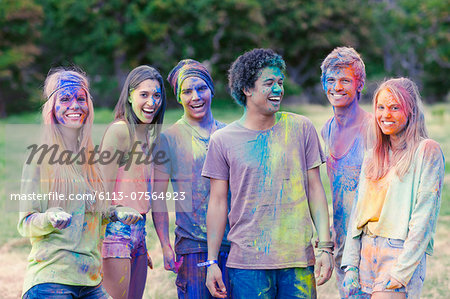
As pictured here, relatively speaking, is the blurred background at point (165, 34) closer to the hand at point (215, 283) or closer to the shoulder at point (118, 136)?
the shoulder at point (118, 136)

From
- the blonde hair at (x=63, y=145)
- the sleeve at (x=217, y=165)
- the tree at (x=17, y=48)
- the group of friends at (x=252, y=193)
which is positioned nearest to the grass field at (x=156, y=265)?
the blonde hair at (x=63, y=145)

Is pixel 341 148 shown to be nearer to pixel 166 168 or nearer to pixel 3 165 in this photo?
pixel 166 168

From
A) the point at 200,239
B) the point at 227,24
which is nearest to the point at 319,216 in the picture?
the point at 200,239

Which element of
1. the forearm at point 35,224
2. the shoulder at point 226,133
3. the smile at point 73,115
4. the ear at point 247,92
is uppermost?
the ear at point 247,92

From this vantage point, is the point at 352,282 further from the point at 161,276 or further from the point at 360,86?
the point at 161,276

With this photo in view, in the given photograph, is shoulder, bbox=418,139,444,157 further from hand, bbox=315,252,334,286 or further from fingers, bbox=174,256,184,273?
fingers, bbox=174,256,184,273

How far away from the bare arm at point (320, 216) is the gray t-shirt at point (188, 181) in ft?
2.25

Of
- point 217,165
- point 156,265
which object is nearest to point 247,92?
point 217,165

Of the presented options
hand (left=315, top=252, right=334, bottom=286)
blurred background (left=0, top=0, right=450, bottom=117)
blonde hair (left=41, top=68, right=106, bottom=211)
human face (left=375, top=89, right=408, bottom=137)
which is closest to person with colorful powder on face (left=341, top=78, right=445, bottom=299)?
human face (left=375, top=89, right=408, bottom=137)

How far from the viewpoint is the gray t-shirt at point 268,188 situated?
3.51m

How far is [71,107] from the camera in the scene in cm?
355

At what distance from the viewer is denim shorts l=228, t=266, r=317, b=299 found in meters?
3.46

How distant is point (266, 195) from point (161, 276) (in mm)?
3659

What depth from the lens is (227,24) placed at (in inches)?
1366
